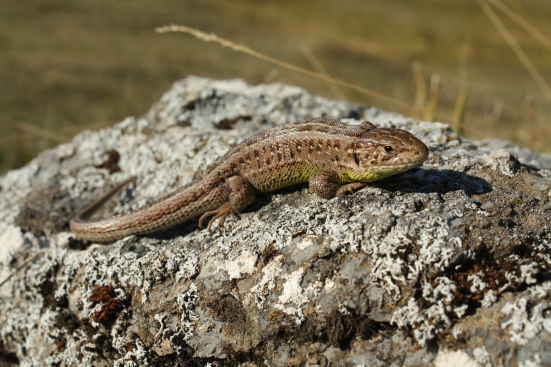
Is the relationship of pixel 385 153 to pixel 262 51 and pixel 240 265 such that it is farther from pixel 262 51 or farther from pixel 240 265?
pixel 262 51

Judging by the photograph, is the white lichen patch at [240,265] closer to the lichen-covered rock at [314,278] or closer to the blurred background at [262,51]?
the lichen-covered rock at [314,278]

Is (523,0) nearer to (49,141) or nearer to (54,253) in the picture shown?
(49,141)

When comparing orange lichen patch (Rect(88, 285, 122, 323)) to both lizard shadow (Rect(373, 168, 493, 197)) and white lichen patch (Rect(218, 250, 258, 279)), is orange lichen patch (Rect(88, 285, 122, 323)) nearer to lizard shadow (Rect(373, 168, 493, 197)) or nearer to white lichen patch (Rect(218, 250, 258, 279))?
white lichen patch (Rect(218, 250, 258, 279))

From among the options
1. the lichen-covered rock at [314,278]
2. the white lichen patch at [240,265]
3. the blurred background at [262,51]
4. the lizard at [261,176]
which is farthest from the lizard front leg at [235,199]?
the blurred background at [262,51]

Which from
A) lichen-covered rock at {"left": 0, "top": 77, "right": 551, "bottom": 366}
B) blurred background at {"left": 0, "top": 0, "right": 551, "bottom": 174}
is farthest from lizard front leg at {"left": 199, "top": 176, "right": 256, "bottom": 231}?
blurred background at {"left": 0, "top": 0, "right": 551, "bottom": 174}

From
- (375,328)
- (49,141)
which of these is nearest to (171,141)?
(375,328)

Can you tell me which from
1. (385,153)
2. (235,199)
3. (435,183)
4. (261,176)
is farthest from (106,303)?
(435,183)
